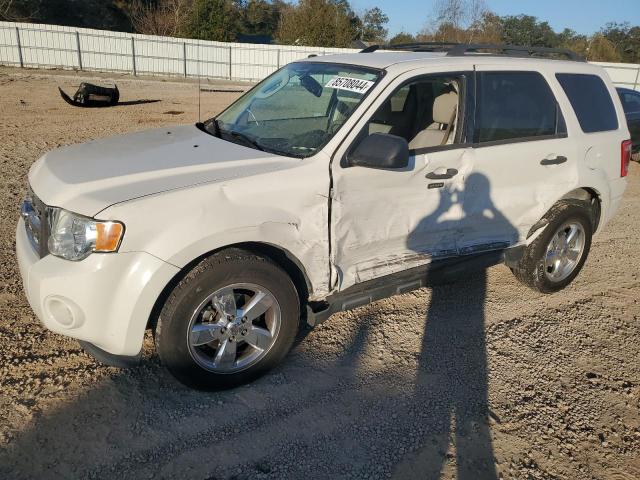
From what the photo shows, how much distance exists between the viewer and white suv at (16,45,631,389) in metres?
Answer: 2.84

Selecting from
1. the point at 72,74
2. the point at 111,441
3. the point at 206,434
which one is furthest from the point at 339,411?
the point at 72,74

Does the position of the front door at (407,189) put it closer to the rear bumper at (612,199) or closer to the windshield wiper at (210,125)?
the windshield wiper at (210,125)

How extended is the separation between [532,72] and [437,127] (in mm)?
962

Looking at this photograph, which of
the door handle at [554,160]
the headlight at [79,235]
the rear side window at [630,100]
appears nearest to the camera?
the headlight at [79,235]

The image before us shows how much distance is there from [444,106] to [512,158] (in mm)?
657

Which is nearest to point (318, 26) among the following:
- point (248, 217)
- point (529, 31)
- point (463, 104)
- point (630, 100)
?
point (529, 31)

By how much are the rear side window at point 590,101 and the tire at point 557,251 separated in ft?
2.29

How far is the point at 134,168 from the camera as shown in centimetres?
313

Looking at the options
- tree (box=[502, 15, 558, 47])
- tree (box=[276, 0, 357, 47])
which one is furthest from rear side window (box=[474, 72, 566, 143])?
tree (box=[502, 15, 558, 47])

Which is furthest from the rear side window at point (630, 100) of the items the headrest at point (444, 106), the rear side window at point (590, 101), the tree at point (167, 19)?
the tree at point (167, 19)

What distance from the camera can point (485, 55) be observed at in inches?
170

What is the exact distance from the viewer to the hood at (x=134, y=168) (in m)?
2.89

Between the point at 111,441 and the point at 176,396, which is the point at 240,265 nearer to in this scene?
the point at 176,396

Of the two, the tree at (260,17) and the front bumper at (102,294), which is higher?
the tree at (260,17)
